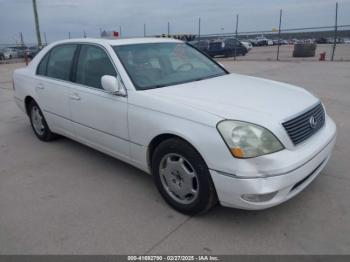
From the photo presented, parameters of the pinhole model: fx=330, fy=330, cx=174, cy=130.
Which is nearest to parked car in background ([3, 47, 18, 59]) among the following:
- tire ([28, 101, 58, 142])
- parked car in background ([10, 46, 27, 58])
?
parked car in background ([10, 46, 27, 58])

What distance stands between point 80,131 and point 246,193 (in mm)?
2370

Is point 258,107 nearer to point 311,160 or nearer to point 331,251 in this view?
point 311,160

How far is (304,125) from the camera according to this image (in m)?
2.86

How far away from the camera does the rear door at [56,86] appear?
13.9 feet

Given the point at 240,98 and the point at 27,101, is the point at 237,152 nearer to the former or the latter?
the point at 240,98

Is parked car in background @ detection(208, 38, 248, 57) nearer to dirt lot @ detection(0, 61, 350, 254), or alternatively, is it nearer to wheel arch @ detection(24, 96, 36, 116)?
wheel arch @ detection(24, 96, 36, 116)

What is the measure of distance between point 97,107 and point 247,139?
5.96 ft

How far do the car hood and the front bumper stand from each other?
46cm

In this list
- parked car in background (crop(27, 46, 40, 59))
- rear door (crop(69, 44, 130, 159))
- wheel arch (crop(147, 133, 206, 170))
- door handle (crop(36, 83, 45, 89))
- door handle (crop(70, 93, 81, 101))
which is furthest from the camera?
parked car in background (crop(27, 46, 40, 59))

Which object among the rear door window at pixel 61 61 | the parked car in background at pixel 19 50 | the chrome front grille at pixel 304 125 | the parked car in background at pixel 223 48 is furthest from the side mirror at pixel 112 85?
the parked car in background at pixel 19 50

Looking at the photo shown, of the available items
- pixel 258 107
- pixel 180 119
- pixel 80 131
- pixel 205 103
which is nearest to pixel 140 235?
pixel 180 119

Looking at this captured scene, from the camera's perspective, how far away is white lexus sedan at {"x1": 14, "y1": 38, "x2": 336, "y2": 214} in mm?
2561

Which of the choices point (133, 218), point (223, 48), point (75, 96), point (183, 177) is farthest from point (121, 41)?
point (223, 48)

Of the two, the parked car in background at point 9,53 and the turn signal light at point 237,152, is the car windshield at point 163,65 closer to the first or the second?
the turn signal light at point 237,152
